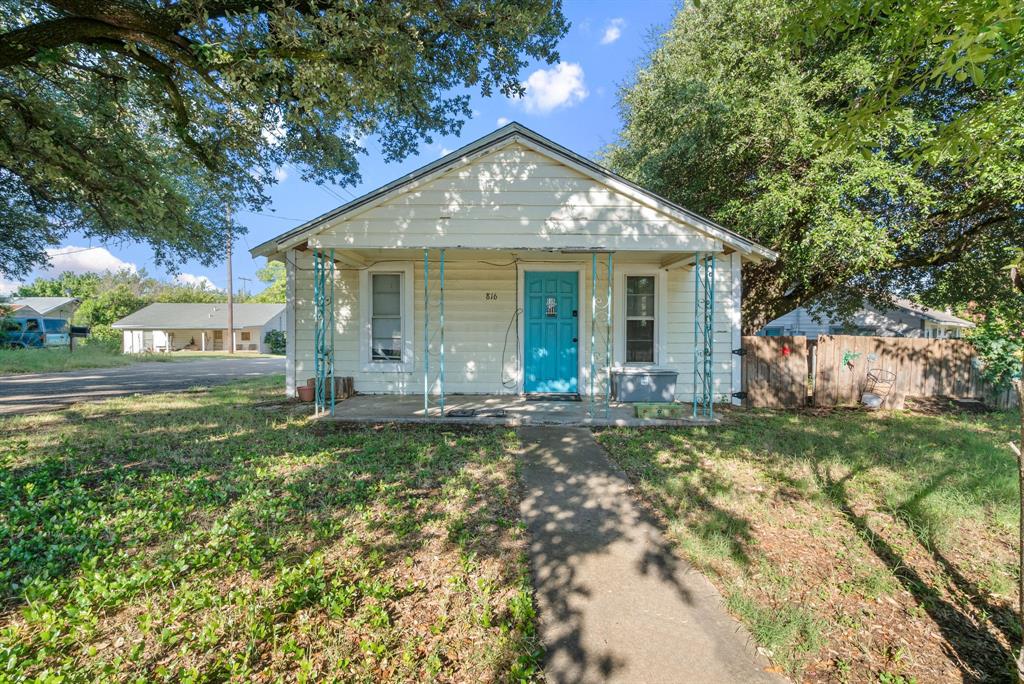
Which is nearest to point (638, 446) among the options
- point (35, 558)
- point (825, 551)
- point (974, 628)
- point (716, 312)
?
point (825, 551)

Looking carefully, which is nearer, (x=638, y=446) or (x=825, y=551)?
(x=825, y=551)

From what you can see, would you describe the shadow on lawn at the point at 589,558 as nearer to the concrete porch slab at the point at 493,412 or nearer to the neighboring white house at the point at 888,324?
the concrete porch slab at the point at 493,412

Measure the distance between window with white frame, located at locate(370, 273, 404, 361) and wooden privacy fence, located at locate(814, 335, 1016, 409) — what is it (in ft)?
30.2

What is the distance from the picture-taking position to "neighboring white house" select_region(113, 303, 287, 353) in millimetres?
40250

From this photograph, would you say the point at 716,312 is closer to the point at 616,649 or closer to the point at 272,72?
the point at 616,649

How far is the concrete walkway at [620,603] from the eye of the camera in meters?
2.10

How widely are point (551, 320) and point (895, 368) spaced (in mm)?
7643

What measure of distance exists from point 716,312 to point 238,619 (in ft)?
28.8

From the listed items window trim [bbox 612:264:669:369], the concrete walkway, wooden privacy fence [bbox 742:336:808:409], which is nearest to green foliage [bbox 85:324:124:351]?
window trim [bbox 612:264:669:369]

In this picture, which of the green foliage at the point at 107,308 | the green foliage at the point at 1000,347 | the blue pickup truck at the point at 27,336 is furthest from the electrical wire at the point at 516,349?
the green foliage at the point at 107,308

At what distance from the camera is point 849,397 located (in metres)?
8.98

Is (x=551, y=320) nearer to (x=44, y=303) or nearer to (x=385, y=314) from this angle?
(x=385, y=314)

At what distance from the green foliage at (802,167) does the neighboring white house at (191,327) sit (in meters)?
43.5

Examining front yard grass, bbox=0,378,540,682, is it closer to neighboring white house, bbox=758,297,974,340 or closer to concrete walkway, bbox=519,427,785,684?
concrete walkway, bbox=519,427,785,684
